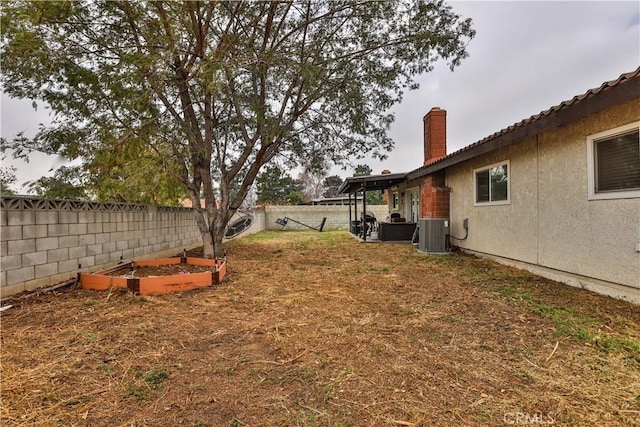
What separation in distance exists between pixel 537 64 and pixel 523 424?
853 centimetres

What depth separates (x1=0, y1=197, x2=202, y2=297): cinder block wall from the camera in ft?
13.2

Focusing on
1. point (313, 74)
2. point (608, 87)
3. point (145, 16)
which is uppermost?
point (145, 16)

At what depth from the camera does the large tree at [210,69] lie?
5.19 meters

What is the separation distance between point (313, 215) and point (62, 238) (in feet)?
55.4

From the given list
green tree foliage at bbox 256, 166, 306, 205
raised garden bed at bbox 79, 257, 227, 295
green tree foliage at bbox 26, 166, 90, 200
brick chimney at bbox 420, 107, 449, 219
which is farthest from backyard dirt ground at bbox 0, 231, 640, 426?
green tree foliage at bbox 256, 166, 306, 205

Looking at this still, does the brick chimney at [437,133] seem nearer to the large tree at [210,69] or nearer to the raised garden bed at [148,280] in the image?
the large tree at [210,69]

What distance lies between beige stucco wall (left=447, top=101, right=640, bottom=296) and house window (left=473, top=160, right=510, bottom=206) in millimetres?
175

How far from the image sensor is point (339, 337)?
3238mm

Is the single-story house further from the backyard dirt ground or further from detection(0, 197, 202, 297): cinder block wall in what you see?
detection(0, 197, 202, 297): cinder block wall

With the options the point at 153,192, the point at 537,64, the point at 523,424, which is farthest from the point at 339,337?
the point at 153,192

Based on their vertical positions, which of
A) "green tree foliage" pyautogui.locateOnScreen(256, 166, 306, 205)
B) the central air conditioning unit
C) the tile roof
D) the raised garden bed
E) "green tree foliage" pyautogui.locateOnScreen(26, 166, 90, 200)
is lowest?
the raised garden bed

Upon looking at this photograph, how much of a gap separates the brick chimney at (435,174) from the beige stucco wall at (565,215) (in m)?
2.41

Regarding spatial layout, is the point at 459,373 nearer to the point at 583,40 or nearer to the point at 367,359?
the point at 367,359

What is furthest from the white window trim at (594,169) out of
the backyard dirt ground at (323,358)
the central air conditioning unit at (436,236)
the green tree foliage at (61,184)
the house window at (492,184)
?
the green tree foliage at (61,184)
